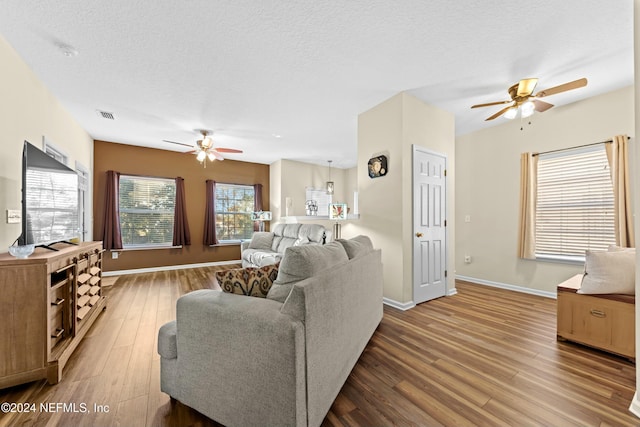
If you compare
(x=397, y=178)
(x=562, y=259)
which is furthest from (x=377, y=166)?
(x=562, y=259)

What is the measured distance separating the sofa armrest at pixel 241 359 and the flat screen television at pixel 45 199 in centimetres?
156

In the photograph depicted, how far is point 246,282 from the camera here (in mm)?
1515

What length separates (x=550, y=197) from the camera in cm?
365

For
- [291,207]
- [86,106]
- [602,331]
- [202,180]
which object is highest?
[86,106]

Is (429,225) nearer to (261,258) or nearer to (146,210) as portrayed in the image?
(261,258)

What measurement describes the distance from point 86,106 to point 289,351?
4.35m

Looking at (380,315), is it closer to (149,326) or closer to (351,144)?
(149,326)

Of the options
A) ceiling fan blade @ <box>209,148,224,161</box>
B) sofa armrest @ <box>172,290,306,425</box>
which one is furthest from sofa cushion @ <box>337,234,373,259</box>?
ceiling fan blade @ <box>209,148,224,161</box>

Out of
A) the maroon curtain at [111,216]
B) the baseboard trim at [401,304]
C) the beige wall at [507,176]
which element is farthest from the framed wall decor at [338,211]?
the maroon curtain at [111,216]

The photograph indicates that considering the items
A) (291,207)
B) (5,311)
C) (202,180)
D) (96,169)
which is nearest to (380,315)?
→ (5,311)

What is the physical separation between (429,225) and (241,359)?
2.98 m

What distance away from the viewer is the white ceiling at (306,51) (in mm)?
1856

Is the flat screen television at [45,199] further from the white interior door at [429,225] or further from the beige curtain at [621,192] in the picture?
the beige curtain at [621,192]

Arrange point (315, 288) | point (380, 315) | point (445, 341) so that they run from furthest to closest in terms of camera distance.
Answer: point (380, 315), point (445, 341), point (315, 288)
